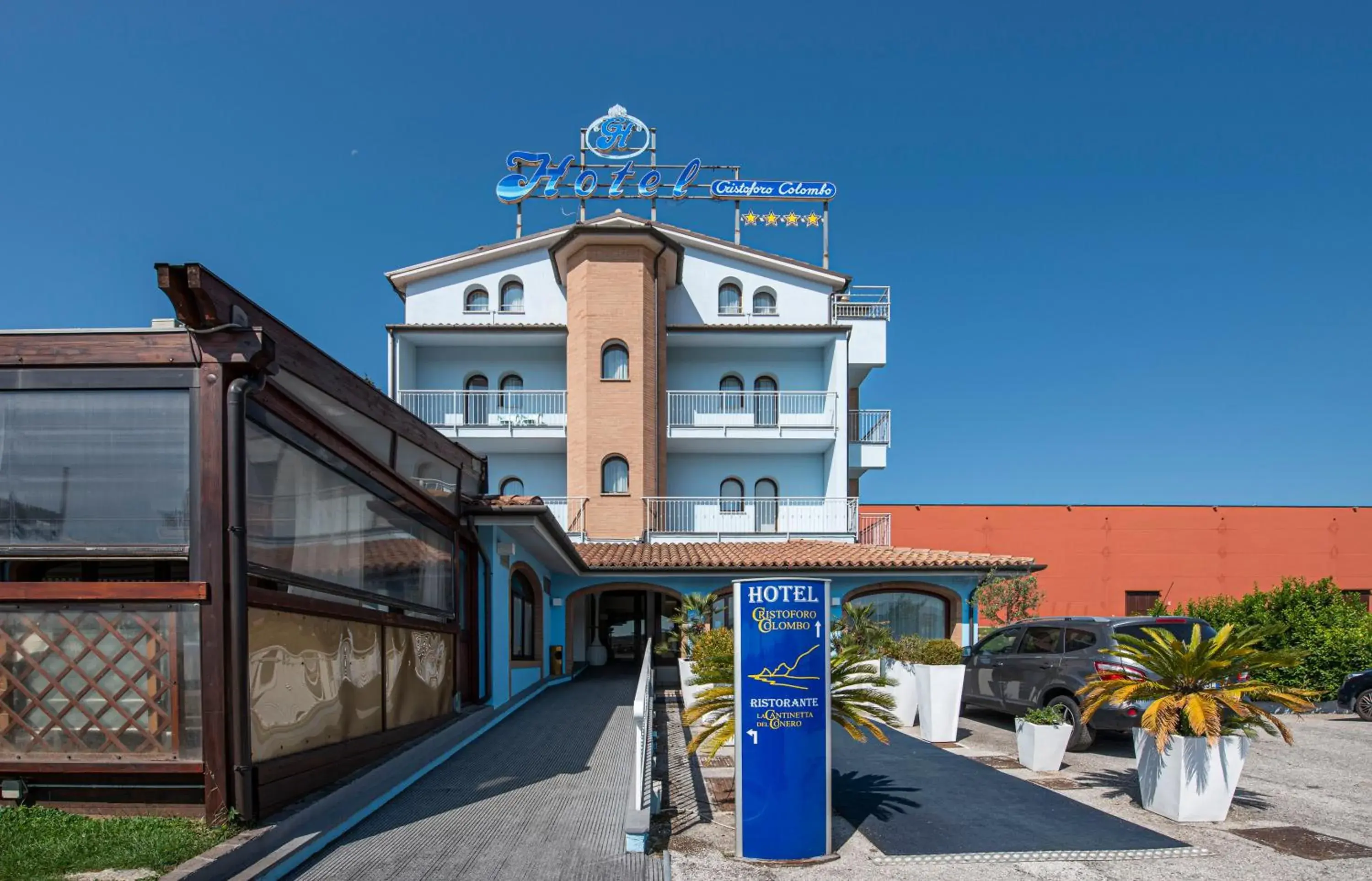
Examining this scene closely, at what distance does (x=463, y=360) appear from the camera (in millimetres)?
28031

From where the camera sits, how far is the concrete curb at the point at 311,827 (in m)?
5.55

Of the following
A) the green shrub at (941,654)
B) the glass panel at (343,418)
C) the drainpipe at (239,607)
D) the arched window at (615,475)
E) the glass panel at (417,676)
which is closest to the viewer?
the drainpipe at (239,607)

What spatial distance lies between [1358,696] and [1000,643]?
20.7ft

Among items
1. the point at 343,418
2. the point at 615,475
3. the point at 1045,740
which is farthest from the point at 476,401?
the point at 1045,740

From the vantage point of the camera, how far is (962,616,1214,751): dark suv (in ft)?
35.4

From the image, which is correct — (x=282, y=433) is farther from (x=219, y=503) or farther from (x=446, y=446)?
(x=446, y=446)

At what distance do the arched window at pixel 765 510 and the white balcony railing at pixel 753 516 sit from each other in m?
0.01

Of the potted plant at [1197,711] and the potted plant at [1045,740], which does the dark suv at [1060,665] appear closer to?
the potted plant at [1045,740]

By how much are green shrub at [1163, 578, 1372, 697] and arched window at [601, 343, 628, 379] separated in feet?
49.3

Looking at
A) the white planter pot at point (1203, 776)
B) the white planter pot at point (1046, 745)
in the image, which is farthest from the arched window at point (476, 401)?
the white planter pot at point (1203, 776)

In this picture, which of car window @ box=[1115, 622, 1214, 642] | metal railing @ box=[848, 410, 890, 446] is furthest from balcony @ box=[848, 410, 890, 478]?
car window @ box=[1115, 622, 1214, 642]

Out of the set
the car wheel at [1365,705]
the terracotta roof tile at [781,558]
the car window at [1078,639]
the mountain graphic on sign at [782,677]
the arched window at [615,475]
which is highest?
the arched window at [615,475]

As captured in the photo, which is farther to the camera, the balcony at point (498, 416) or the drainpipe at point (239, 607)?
the balcony at point (498, 416)

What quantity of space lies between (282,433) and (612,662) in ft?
63.6
